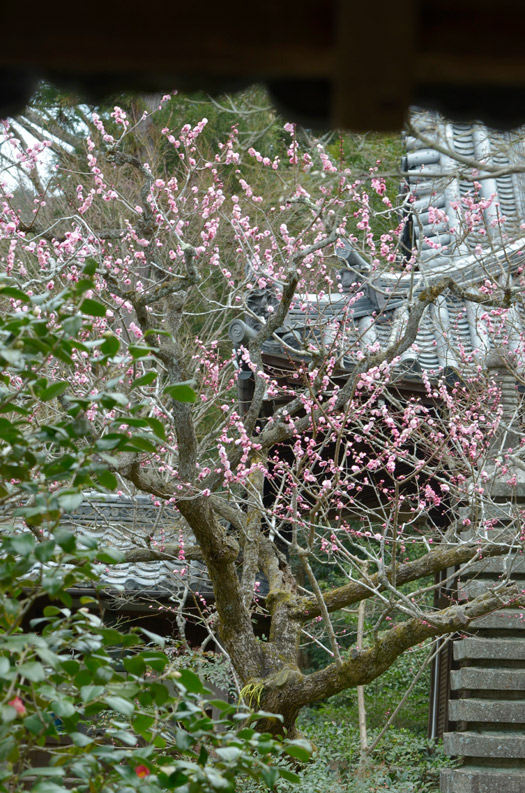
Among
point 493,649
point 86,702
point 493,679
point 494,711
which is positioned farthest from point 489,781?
point 86,702

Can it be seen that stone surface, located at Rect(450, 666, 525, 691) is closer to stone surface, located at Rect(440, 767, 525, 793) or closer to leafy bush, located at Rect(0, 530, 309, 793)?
stone surface, located at Rect(440, 767, 525, 793)

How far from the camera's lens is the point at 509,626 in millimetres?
5469

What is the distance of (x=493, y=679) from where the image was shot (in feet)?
17.3

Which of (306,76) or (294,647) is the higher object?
(306,76)

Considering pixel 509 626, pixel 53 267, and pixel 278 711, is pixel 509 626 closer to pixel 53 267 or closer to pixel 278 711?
pixel 278 711

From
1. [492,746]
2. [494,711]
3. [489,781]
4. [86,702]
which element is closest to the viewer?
[86,702]

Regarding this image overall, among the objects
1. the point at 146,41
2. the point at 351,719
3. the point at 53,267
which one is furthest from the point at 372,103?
the point at 351,719

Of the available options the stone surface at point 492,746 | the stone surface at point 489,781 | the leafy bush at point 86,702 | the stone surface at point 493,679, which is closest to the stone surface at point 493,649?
the stone surface at point 493,679

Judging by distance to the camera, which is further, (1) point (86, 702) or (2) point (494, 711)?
(2) point (494, 711)

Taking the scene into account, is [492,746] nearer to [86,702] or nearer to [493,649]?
[493,649]

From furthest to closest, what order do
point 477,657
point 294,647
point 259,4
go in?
point 294,647
point 477,657
point 259,4

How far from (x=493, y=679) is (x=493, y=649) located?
19cm

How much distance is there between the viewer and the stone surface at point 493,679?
5262mm

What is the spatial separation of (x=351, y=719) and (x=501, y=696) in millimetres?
5473
